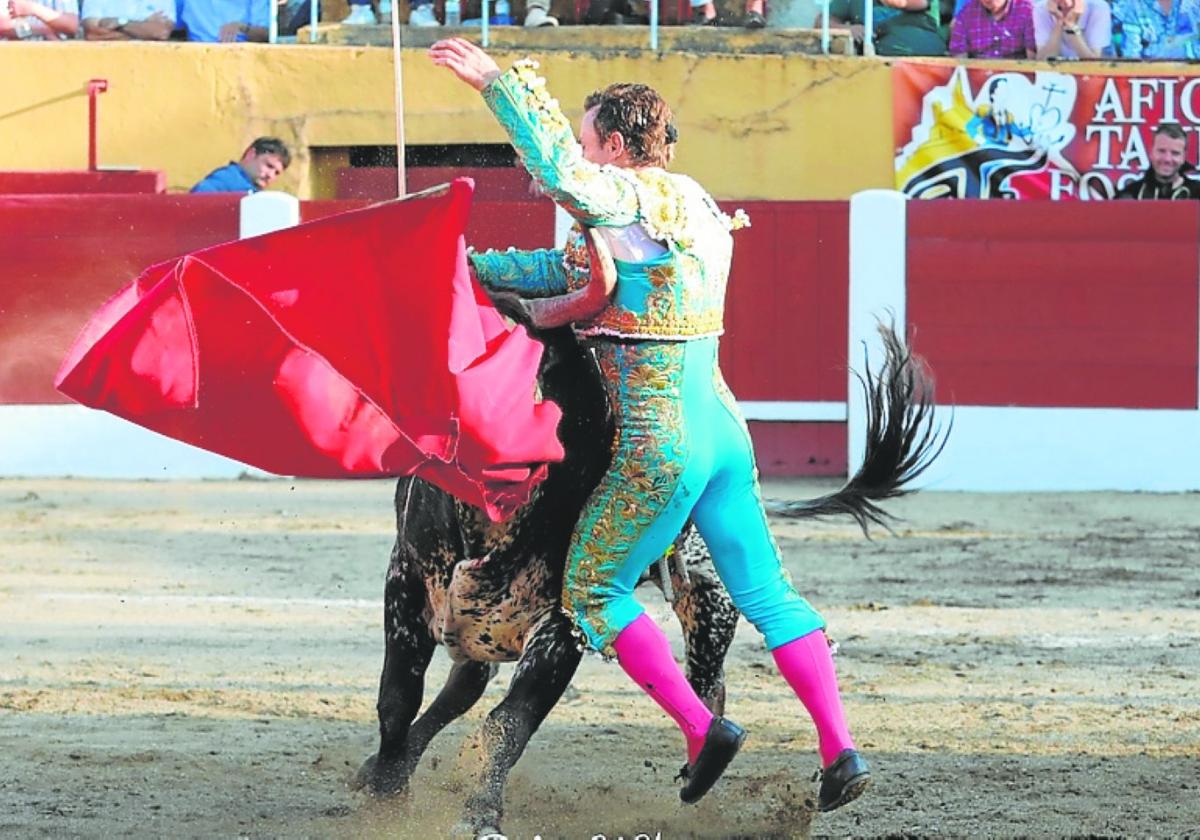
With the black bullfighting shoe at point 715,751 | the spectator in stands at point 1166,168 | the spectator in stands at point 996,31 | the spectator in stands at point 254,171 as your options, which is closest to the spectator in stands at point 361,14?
the spectator in stands at point 254,171

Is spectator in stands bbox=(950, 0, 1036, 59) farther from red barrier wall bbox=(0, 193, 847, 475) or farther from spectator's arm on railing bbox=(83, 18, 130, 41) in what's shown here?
→ spectator's arm on railing bbox=(83, 18, 130, 41)

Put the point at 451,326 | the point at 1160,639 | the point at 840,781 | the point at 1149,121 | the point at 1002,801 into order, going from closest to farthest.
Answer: the point at 451,326, the point at 840,781, the point at 1002,801, the point at 1160,639, the point at 1149,121

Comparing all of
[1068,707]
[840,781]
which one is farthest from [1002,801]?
[1068,707]

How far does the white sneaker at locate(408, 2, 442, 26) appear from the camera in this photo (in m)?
10.0

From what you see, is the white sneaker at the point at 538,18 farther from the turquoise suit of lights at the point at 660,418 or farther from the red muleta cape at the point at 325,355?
the red muleta cape at the point at 325,355

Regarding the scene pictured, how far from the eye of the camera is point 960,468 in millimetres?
8336

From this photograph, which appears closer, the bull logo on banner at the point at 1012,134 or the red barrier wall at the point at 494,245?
the red barrier wall at the point at 494,245

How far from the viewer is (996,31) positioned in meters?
9.75

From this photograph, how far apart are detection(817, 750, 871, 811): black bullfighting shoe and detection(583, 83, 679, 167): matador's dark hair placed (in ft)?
3.01

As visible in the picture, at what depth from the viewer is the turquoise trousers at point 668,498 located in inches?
119

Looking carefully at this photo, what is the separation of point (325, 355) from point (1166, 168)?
664cm

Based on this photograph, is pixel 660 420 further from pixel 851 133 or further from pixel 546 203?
pixel 851 133

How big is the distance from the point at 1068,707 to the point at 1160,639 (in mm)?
905

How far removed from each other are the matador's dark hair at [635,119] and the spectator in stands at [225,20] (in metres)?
7.54
